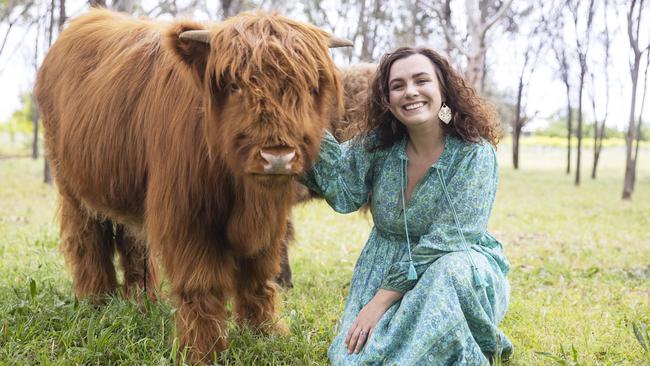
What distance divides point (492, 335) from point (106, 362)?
1.84 meters

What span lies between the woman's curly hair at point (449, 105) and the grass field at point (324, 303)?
1.15m

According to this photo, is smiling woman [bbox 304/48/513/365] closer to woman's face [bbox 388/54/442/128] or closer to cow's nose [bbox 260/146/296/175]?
woman's face [bbox 388/54/442/128]

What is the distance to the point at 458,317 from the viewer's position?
100 inches

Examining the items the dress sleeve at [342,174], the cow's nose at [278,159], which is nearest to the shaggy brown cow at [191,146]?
the cow's nose at [278,159]

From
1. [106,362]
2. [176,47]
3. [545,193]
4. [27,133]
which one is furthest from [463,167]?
[27,133]

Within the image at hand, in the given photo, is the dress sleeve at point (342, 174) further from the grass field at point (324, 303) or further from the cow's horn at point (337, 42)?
the grass field at point (324, 303)

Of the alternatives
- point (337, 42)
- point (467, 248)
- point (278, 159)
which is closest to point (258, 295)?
point (467, 248)

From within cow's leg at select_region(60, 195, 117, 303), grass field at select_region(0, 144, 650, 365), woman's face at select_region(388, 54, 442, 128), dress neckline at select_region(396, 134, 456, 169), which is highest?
woman's face at select_region(388, 54, 442, 128)

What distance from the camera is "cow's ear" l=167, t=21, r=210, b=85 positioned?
2.50 metres

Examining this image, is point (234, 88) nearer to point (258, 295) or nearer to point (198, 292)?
point (198, 292)

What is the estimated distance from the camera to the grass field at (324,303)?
298 cm

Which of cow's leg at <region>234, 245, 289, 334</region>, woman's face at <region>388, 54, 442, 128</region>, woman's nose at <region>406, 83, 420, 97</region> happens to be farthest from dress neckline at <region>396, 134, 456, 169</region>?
cow's leg at <region>234, 245, 289, 334</region>

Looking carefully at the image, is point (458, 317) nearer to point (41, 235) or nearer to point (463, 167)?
point (463, 167)

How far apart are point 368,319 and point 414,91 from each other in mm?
1069
